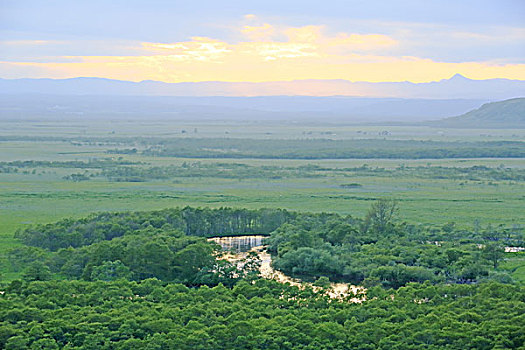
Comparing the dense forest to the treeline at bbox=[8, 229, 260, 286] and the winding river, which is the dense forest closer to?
the treeline at bbox=[8, 229, 260, 286]

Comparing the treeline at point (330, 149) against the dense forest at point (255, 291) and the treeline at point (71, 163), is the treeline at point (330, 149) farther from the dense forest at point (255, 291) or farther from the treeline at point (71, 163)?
the dense forest at point (255, 291)

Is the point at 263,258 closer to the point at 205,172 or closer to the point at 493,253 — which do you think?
the point at 493,253

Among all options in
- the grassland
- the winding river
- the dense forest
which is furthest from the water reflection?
the grassland

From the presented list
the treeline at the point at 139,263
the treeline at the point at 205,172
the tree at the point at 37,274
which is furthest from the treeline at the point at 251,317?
the treeline at the point at 205,172

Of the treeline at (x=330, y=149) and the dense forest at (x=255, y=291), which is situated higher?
the dense forest at (x=255, y=291)

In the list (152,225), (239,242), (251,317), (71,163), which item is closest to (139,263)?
(152,225)

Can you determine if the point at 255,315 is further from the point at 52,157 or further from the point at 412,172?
the point at 52,157
